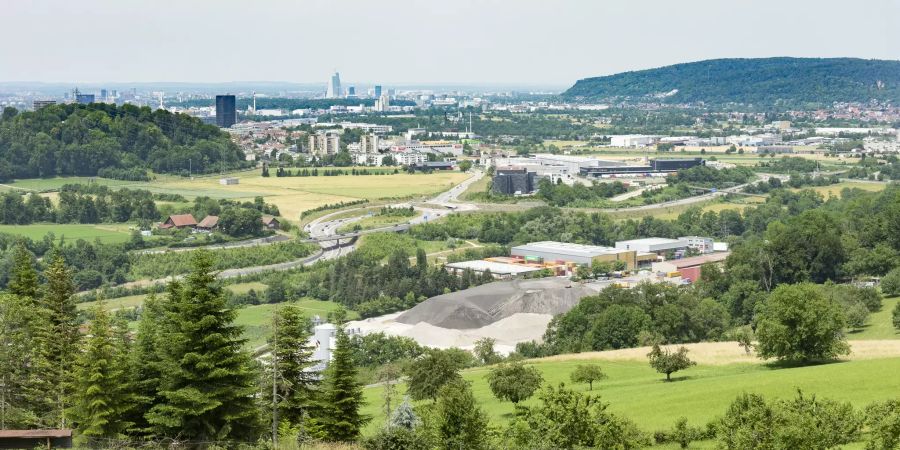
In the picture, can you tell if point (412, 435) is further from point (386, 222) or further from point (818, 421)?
point (386, 222)

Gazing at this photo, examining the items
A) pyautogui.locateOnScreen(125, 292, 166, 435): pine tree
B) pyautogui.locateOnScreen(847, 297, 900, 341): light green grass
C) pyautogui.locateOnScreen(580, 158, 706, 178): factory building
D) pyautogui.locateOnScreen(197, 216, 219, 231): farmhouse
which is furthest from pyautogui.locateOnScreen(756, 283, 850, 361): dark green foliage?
pyautogui.locateOnScreen(580, 158, 706, 178): factory building

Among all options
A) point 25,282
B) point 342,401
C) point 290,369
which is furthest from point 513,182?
point 342,401

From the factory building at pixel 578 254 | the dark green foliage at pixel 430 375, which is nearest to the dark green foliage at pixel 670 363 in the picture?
the dark green foliage at pixel 430 375

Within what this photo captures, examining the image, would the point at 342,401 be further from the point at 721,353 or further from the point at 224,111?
the point at 224,111

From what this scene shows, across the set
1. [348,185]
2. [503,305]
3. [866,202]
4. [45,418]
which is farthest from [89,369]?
[348,185]

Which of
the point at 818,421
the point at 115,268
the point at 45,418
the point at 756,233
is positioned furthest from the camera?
the point at 756,233

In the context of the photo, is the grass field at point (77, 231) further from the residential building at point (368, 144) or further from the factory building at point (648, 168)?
the residential building at point (368, 144)
